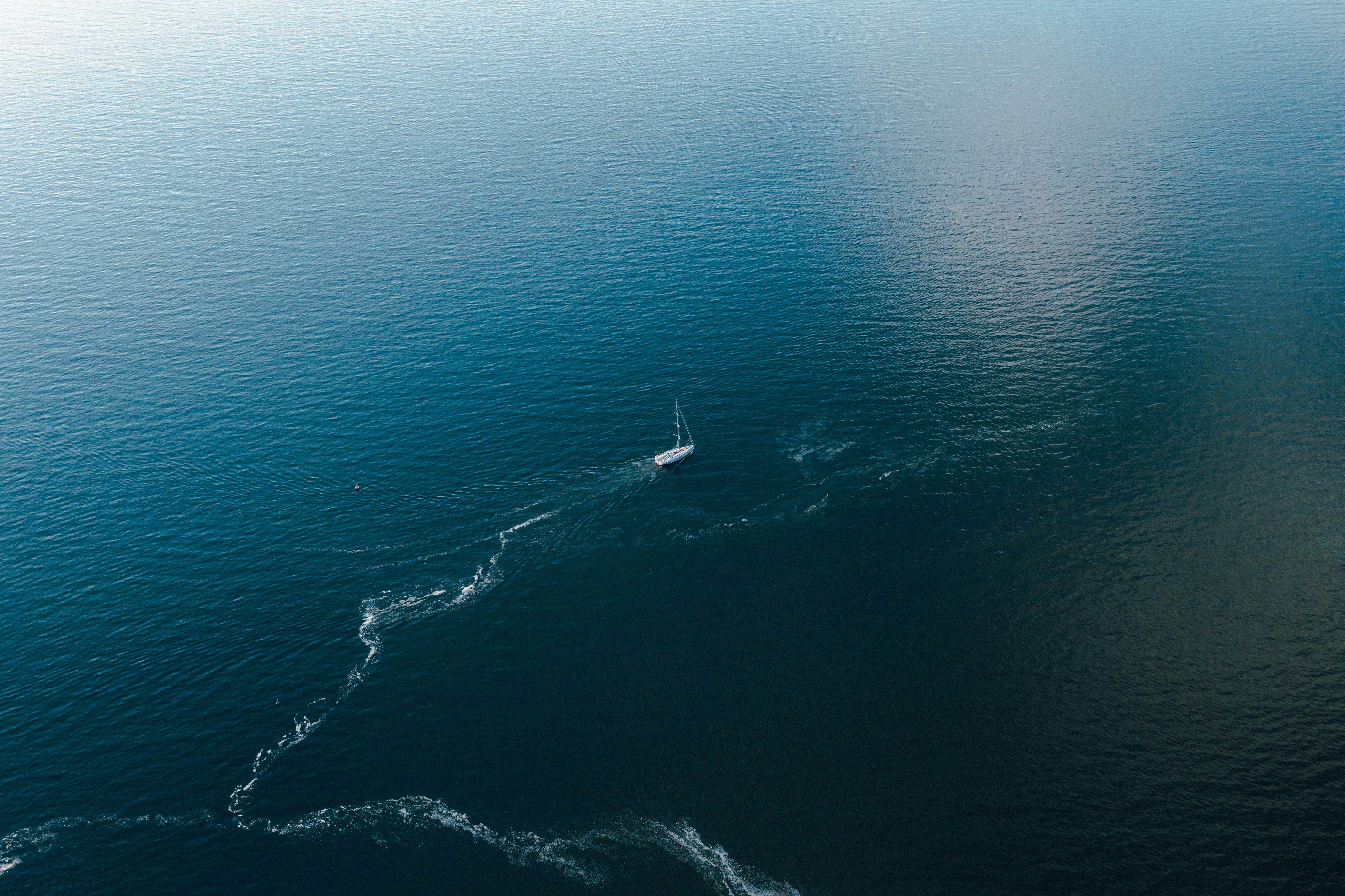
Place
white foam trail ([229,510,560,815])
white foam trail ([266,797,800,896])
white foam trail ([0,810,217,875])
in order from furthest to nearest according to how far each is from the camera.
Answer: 1. white foam trail ([229,510,560,815])
2. white foam trail ([0,810,217,875])
3. white foam trail ([266,797,800,896])

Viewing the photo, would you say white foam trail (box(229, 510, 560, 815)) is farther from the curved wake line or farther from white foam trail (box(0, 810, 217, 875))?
the curved wake line

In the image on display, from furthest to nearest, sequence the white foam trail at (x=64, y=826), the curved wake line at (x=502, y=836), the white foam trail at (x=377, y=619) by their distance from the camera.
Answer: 1. the white foam trail at (x=377, y=619)
2. the white foam trail at (x=64, y=826)
3. the curved wake line at (x=502, y=836)

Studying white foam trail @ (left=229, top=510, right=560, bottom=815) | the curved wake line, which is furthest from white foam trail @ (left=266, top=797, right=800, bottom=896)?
white foam trail @ (left=229, top=510, right=560, bottom=815)

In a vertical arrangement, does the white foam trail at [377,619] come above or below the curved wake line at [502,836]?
above

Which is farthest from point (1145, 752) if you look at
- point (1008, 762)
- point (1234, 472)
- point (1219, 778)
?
point (1234, 472)

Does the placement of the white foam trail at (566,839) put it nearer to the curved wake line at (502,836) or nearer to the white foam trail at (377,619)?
the curved wake line at (502,836)

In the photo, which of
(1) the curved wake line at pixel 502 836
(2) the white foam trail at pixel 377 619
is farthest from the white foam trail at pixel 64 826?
(2) the white foam trail at pixel 377 619
